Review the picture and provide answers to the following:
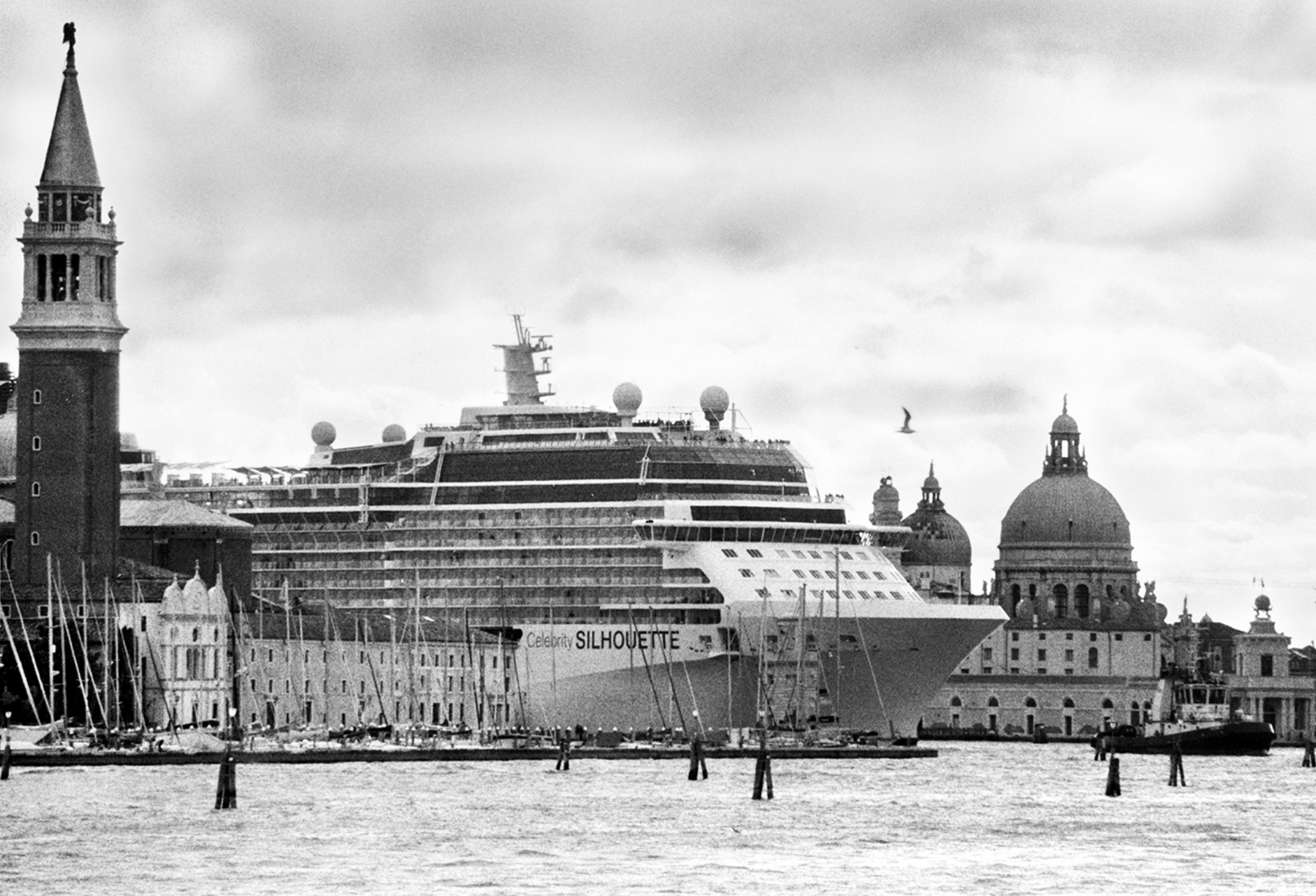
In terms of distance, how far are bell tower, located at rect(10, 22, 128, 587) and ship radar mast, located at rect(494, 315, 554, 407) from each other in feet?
63.2

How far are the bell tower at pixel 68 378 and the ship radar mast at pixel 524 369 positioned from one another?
19257 mm

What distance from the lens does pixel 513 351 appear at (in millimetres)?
146125

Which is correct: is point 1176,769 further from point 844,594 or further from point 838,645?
→ point 844,594

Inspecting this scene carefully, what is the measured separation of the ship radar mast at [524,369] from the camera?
476 ft

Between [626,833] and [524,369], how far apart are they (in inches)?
2395

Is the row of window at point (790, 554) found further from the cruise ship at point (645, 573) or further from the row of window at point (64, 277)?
the row of window at point (64, 277)

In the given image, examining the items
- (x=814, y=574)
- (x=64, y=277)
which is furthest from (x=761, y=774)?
(x=64, y=277)

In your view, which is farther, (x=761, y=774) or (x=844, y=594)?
(x=844, y=594)

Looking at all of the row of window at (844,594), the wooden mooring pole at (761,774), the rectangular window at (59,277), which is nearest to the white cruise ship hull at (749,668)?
the row of window at (844,594)

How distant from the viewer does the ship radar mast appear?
5714 inches

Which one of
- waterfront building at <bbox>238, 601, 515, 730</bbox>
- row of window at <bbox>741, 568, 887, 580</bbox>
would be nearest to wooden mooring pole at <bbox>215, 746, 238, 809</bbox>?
waterfront building at <bbox>238, 601, 515, 730</bbox>

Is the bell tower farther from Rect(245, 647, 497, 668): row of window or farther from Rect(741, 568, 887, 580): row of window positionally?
Rect(741, 568, 887, 580): row of window

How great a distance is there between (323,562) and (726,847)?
207 ft

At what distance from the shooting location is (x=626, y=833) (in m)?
86.5
